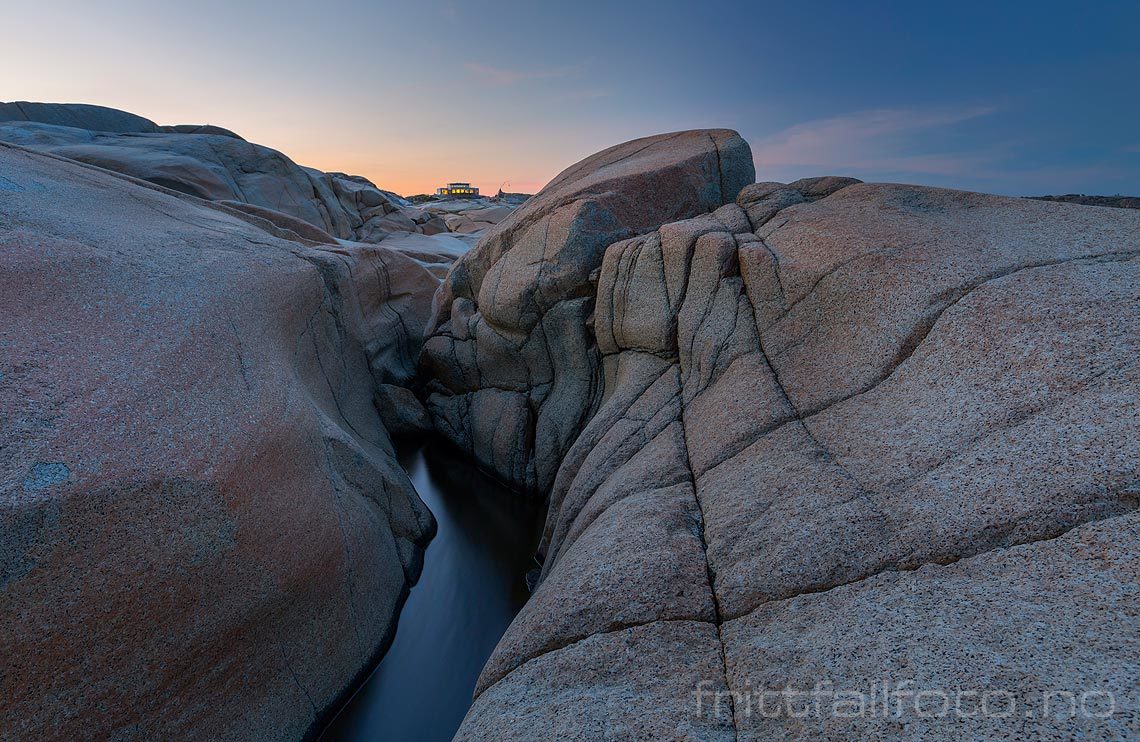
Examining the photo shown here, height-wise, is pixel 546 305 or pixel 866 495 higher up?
pixel 546 305

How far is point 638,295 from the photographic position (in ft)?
26.3

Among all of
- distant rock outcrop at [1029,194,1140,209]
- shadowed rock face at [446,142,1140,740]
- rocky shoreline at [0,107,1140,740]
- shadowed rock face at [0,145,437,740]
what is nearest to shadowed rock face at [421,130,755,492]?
rocky shoreline at [0,107,1140,740]

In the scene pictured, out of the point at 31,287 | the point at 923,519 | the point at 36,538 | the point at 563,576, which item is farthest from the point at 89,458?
the point at 923,519

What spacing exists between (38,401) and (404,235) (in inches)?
1322

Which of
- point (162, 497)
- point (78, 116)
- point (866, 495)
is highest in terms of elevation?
point (78, 116)

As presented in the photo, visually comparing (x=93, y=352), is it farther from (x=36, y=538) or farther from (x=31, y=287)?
(x=36, y=538)

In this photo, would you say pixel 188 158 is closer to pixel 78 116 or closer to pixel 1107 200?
pixel 78 116

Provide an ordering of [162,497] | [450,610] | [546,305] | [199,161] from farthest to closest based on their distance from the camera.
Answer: [199,161]
[546,305]
[450,610]
[162,497]

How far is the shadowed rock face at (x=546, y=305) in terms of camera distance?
9391 millimetres

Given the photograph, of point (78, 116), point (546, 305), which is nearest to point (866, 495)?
point (546, 305)

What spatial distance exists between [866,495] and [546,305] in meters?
6.76

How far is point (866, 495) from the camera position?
3.73 m

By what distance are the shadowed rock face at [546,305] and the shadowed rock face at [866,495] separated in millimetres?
2719

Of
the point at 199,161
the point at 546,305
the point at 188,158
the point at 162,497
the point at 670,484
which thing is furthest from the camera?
the point at 199,161
